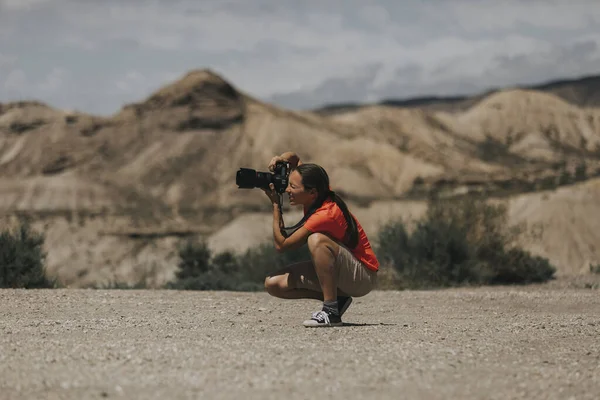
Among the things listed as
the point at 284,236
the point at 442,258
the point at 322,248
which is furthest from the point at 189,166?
the point at 322,248

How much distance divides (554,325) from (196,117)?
8621cm

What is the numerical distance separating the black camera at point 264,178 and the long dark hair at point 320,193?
18 centimetres

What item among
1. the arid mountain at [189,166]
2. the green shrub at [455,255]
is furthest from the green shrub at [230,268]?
the arid mountain at [189,166]

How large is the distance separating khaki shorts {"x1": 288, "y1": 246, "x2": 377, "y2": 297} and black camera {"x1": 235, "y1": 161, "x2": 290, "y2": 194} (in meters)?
0.85

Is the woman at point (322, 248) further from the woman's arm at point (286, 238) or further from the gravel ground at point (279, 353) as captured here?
the gravel ground at point (279, 353)

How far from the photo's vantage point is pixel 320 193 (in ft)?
31.0

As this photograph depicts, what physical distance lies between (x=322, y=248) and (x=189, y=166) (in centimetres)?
7882

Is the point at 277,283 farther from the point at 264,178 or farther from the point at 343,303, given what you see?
the point at 264,178

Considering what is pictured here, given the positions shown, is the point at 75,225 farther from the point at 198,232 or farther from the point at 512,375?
the point at 512,375

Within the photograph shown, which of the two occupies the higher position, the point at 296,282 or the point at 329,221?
the point at 329,221

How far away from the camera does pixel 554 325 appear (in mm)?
10898

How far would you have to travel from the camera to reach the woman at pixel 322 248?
30.4 ft

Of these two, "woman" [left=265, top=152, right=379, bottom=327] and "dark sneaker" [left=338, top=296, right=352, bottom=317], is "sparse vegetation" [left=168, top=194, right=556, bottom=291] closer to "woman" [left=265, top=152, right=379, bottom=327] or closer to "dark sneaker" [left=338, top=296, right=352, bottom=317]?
"dark sneaker" [left=338, top=296, right=352, bottom=317]

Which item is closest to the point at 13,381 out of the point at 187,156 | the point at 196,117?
the point at 187,156
